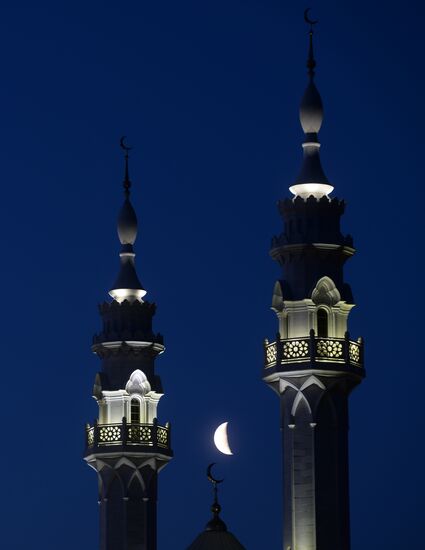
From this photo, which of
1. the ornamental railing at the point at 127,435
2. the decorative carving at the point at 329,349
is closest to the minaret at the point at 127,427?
the ornamental railing at the point at 127,435

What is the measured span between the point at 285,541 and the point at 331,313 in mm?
8873

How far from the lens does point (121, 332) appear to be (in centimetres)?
9688

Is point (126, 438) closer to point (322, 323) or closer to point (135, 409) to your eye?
point (135, 409)

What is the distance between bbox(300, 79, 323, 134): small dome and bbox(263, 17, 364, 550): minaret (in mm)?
1855

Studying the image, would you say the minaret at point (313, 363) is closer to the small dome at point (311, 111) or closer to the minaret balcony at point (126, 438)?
the small dome at point (311, 111)

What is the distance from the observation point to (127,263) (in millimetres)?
98750

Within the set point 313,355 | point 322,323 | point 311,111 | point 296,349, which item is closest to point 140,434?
point 322,323

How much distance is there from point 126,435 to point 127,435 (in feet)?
0.43

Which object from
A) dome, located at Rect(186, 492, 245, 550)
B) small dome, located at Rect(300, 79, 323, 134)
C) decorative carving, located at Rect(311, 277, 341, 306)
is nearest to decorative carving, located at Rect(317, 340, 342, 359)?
decorative carving, located at Rect(311, 277, 341, 306)

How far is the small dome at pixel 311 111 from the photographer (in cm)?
8375

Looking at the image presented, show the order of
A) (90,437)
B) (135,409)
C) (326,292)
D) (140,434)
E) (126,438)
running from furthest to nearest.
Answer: (135,409) < (90,437) < (140,434) < (126,438) < (326,292)

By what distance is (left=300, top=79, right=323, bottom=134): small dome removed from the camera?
83750 mm

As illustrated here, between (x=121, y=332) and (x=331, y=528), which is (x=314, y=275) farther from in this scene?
(x=121, y=332)

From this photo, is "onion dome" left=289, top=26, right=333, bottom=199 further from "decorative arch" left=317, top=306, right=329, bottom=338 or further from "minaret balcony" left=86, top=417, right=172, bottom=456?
"minaret balcony" left=86, top=417, right=172, bottom=456
